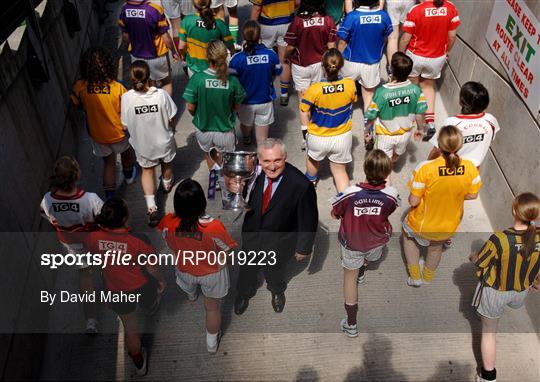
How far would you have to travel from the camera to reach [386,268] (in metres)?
5.41

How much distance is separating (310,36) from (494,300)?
4137 millimetres

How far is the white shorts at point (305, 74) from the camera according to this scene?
696cm

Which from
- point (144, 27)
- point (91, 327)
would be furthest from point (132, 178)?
point (91, 327)

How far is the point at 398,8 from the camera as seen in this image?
769 centimetres

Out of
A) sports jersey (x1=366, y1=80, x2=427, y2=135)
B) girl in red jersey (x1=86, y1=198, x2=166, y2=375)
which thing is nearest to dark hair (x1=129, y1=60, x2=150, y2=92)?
girl in red jersey (x1=86, y1=198, x2=166, y2=375)

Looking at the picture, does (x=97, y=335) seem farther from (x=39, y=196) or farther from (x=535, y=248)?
(x=535, y=248)

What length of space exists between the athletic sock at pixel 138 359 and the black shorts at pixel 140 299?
45 cm

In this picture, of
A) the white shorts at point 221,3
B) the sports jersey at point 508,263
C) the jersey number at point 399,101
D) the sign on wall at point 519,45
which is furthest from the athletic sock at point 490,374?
the white shorts at point 221,3

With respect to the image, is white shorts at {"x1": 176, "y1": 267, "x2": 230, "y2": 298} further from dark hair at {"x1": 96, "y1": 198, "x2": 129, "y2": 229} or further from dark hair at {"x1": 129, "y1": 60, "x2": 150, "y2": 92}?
dark hair at {"x1": 129, "y1": 60, "x2": 150, "y2": 92}

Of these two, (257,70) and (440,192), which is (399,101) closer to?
(440,192)

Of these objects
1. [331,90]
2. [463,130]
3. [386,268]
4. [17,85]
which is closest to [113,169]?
[17,85]

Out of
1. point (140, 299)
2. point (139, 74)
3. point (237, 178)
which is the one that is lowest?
point (140, 299)

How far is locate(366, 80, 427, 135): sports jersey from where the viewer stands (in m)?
5.44

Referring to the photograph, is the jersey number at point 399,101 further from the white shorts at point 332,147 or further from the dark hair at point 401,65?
the white shorts at point 332,147
